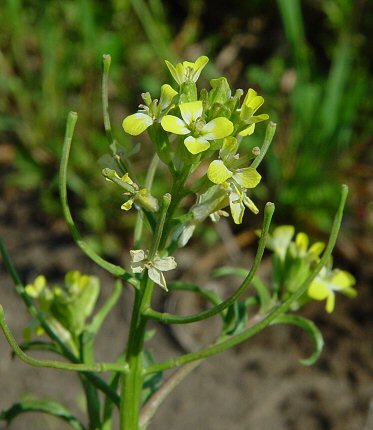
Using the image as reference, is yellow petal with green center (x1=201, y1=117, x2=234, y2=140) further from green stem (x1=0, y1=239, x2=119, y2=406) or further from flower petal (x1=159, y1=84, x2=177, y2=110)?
green stem (x1=0, y1=239, x2=119, y2=406)

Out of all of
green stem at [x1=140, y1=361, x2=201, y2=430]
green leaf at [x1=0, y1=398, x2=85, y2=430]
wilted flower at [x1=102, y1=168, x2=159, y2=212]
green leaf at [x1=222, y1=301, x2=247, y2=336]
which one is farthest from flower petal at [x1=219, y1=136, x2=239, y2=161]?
green leaf at [x1=0, y1=398, x2=85, y2=430]

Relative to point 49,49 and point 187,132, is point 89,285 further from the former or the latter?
point 49,49

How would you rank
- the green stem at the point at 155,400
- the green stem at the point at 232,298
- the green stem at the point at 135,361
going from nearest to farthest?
the green stem at the point at 232,298 → the green stem at the point at 135,361 → the green stem at the point at 155,400

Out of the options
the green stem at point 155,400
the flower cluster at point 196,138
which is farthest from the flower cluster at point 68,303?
the flower cluster at point 196,138

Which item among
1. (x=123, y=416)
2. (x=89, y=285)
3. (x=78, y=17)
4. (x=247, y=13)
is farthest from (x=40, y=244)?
(x=123, y=416)

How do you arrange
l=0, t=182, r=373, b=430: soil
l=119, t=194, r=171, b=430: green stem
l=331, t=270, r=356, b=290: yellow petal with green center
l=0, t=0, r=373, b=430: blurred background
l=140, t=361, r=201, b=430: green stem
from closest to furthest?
l=119, t=194, r=171, b=430: green stem → l=140, t=361, r=201, b=430: green stem → l=331, t=270, r=356, b=290: yellow petal with green center → l=0, t=182, r=373, b=430: soil → l=0, t=0, r=373, b=430: blurred background

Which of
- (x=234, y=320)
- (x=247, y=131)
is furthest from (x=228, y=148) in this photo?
(x=234, y=320)

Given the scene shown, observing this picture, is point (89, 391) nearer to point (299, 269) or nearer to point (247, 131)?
point (299, 269)

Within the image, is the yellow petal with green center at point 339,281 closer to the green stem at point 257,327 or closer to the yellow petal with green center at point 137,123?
the green stem at point 257,327
